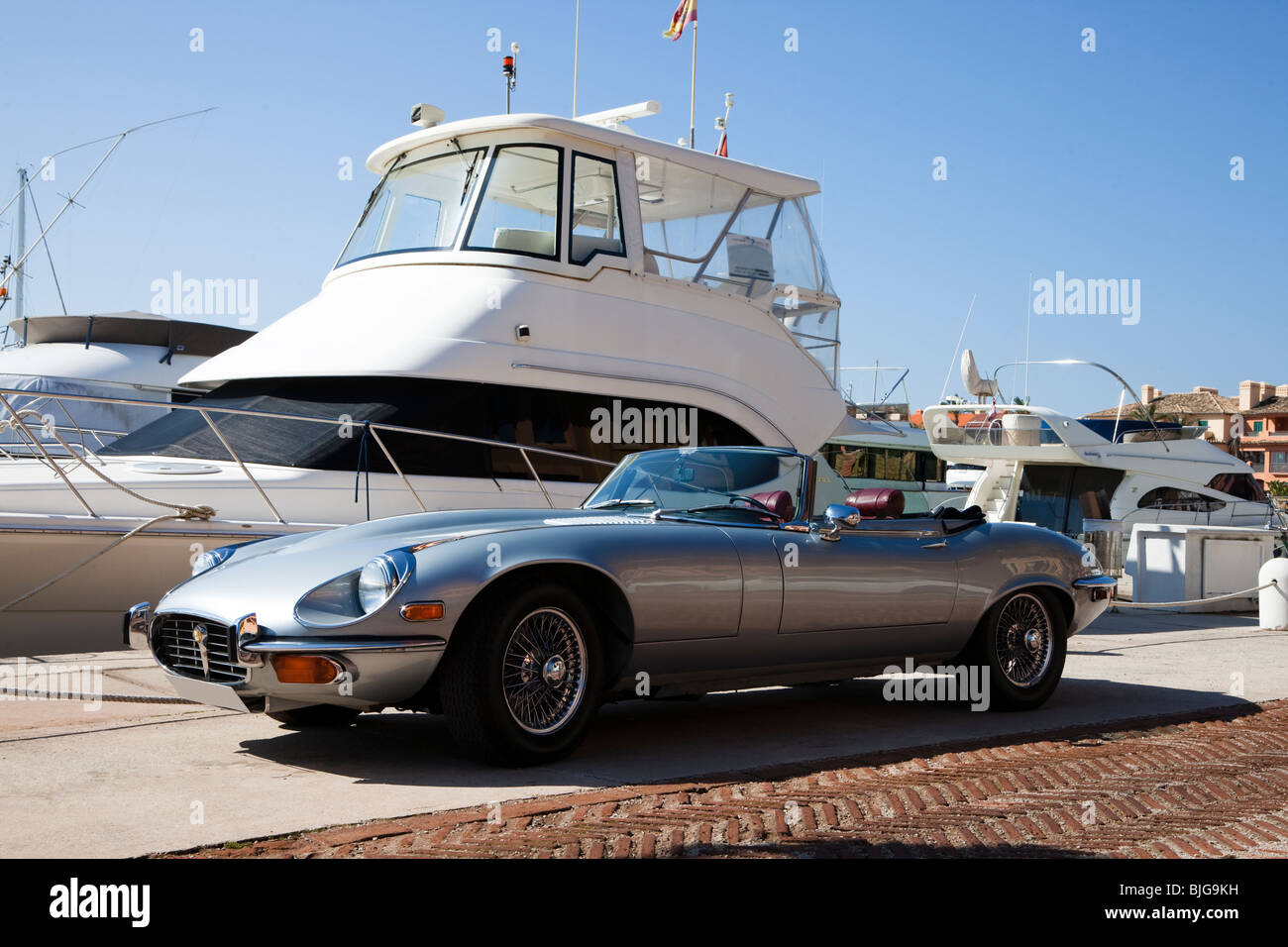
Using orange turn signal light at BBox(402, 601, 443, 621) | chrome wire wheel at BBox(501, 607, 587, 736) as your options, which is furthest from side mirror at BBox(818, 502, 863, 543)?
orange turn signal light at BBox(402, 601, 443, 621)

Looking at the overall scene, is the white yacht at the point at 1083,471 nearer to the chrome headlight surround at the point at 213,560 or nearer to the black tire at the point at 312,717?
the black tire at the point at 312,717

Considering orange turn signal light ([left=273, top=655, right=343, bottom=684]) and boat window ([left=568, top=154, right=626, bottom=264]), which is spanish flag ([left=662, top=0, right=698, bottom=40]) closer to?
boat window ([left=568, top=154, right=626, bottom=264])

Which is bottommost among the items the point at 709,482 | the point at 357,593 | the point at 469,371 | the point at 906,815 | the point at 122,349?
the point at 906,815

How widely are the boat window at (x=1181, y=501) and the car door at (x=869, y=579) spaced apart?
15.9 metres

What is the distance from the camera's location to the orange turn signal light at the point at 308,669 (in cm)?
441

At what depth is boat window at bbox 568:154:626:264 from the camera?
430 inches

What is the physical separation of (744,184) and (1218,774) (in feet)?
27.9

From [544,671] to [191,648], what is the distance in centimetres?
142

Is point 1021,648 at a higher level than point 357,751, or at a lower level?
higher

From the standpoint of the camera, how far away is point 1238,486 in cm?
2147

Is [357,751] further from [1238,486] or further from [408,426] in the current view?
[1238,486]

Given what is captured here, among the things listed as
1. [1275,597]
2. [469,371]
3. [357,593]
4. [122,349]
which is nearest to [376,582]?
[357,593]

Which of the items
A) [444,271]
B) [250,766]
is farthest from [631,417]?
[250,766]

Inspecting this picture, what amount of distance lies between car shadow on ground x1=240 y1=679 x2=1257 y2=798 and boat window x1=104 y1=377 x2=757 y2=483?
360 centimetres
